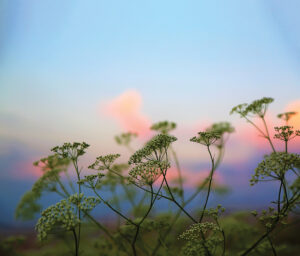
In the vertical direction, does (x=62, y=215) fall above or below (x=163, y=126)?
below

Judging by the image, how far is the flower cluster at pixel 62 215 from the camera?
13.8 feet

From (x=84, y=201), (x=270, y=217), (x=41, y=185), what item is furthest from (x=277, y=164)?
(x=41, y=185)

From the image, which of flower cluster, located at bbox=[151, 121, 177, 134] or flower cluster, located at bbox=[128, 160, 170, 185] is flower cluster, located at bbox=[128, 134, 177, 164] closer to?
flower cluster, located at bbox=[128, 160, 170, 185]

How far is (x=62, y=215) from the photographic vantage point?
4.30 meters

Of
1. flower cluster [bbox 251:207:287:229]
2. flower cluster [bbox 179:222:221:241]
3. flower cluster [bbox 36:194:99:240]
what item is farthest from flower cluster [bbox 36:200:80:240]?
flower cluster [bbox 251:207:287:229]

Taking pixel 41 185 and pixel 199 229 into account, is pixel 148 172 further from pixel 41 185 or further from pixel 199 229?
pixel 41 185

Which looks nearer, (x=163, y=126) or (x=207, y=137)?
(x=207, y=137)

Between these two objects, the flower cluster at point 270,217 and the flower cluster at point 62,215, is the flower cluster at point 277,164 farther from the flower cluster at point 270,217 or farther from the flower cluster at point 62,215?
the flower cluster at point 62,215

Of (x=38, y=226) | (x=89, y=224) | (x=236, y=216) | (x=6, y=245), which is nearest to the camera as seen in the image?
(x=38, y=226)

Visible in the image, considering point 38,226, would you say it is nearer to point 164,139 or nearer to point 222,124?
point 164,139

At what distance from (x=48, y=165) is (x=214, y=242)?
5558mm

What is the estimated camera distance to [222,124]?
855 cm

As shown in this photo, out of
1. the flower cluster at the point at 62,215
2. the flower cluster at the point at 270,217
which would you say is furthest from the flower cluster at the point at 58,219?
the flower cluster at the point at 270,217

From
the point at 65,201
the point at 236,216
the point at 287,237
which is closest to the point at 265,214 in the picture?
the point at 65,201
